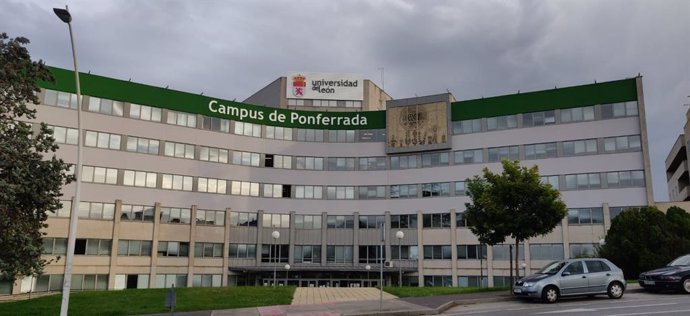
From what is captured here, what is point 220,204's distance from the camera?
56.3 metres

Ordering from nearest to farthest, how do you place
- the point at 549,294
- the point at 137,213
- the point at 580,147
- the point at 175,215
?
the point at 549,294 → the point at 137,213 → the point at 580,147 → the point at 175,215

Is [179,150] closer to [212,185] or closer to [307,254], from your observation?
[212,185]

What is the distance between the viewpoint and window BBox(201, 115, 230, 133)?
56781mm

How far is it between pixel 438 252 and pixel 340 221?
35.9 ft

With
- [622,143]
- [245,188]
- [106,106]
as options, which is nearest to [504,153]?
[622,143]

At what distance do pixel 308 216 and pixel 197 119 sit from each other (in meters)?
15.5

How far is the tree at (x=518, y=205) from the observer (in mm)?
23781

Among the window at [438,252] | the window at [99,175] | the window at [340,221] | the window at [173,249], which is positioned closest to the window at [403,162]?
the window at [340,221]

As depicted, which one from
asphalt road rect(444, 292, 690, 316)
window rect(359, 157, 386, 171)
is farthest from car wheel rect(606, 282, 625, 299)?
window rect(359, 157, 386, 171)

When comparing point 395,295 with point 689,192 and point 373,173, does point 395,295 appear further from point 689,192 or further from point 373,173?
point 689,192

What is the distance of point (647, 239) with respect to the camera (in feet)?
97.5

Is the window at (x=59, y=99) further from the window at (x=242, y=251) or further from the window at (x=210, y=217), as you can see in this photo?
the window at (x=242, y=251)

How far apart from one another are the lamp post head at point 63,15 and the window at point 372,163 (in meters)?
47.3

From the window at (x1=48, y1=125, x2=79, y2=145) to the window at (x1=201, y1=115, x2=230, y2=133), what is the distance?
1219cm
